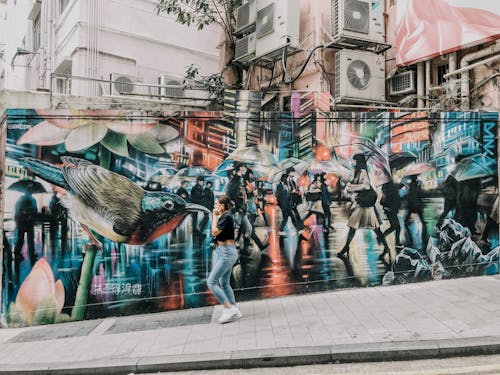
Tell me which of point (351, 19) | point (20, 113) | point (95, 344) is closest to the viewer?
point (95, 344)

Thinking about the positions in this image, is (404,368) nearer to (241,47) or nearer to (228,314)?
(228,314)

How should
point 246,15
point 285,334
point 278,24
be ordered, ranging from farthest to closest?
point 246,15, point 278,24, point 285,334

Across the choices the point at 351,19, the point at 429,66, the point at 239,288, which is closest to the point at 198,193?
the point at 239,288

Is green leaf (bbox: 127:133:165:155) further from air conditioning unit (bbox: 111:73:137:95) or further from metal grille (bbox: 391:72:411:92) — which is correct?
air conditioning unit (bbox: 111:73:137:95)

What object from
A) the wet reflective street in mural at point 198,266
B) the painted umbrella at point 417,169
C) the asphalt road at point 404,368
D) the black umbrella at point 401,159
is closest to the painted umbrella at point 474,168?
the painted umbrella at point 417,169

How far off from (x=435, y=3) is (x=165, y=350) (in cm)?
812

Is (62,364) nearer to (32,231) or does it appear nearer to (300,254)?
(32,231)

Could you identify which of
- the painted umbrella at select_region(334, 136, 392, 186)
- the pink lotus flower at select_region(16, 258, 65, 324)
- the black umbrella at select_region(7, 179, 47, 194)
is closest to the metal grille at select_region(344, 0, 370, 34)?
the painted umbrella at select_region(334, 136, 392, 186)

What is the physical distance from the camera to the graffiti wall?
705 centimetres

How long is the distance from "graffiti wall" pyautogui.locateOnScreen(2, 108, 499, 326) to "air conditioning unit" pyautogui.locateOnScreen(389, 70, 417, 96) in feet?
7.21

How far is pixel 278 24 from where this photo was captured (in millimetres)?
10008

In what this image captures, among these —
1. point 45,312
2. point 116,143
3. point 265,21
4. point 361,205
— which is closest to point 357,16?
point 265,21

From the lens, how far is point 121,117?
7230 millimetres

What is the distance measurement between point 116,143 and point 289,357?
14.1 ft
